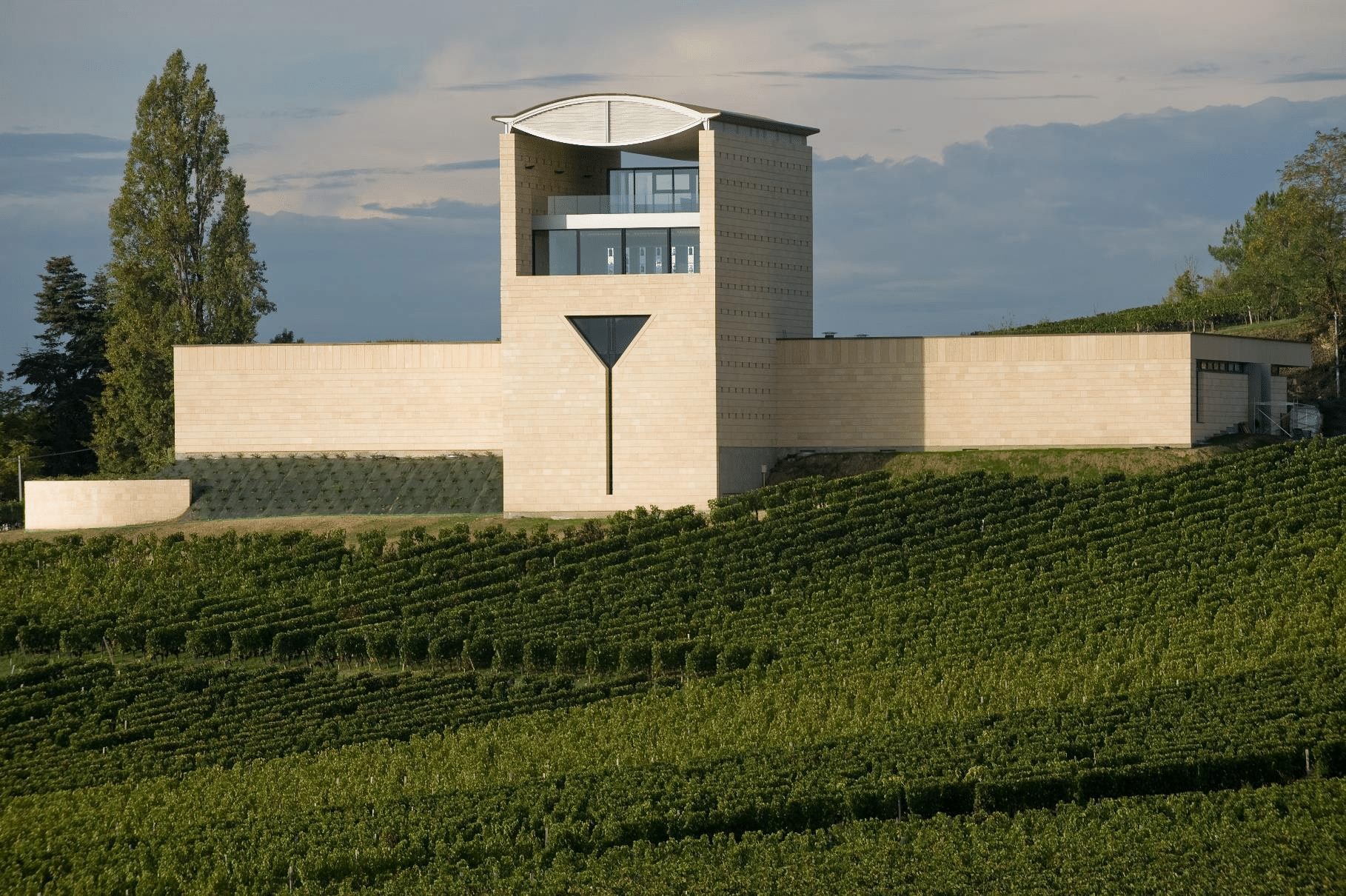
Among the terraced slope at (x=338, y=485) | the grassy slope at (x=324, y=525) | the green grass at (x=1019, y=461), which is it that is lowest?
the grassy slope at (x=324, y=525)

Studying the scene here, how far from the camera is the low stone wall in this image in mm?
49844

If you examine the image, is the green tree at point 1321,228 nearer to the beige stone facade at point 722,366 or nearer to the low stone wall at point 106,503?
the beige stone facade at point 722,366

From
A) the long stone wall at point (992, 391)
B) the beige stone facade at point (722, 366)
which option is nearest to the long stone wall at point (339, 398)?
the beige stone facade at point (722, 366)

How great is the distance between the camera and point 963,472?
4712cm

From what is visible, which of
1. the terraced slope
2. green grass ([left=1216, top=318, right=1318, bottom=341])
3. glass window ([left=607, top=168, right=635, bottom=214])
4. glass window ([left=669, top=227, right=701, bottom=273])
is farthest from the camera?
green grass ([left=1216, top=318, right=1318, bottom=341])

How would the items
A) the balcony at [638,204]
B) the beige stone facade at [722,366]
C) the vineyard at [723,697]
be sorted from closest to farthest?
the vineyard at [723,697], the beige stone facade at [722,366], the balcony at [638,204]

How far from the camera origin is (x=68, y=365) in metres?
73.2

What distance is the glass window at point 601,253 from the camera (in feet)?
157

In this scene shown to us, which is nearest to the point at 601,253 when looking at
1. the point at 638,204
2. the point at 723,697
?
the point at 638,204

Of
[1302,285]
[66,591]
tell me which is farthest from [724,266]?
[1302,285]

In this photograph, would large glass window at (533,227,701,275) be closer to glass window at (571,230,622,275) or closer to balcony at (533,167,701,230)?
glass window at (571,230,622,275)

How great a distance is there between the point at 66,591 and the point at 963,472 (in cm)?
2487

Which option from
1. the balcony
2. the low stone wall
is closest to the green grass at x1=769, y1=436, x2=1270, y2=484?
the balcony

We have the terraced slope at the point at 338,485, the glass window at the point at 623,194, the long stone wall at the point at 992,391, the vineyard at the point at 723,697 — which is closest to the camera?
the vineyard at the point at 723,697
